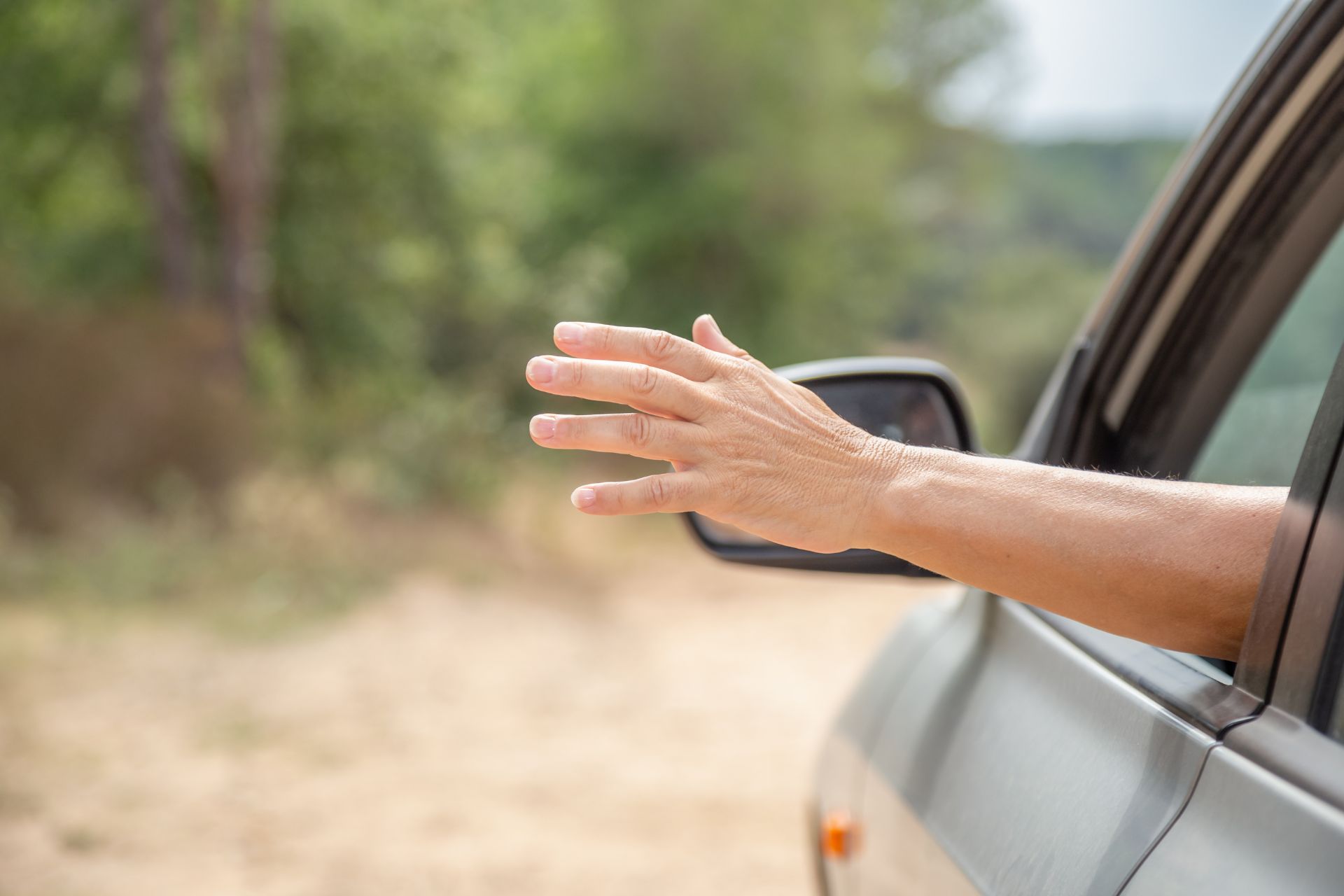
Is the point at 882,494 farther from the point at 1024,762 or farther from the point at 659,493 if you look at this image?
the point at 1024,762

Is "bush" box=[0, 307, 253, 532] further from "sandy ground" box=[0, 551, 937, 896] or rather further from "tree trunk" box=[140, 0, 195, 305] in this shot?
"sandy ground" box=[0, 551, 937, 896]

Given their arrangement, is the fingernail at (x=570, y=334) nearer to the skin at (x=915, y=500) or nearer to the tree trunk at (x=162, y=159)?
the skin at (x=915, y=500)

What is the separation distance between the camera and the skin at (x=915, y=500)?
1162 millimetres

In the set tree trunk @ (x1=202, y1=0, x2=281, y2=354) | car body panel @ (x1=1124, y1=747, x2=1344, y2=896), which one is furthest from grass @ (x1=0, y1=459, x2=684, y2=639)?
car body panel @ (x1=1124, y1=747, x2=1344, y2=896)

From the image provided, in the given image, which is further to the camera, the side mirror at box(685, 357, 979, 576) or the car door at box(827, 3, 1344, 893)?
the side mirror at box(685, 357, 979, 576)

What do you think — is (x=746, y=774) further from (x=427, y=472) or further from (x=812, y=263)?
(x=812, y=263)

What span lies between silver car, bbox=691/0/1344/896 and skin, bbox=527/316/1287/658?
0.26ft

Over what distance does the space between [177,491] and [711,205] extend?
7.67 meters

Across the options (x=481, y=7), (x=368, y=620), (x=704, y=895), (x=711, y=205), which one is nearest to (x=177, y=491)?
(x=368, y=620)

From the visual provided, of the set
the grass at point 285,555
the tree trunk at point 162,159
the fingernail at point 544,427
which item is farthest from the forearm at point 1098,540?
the tree trunk at point 162,159

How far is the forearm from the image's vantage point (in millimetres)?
1157

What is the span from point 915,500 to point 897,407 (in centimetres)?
69

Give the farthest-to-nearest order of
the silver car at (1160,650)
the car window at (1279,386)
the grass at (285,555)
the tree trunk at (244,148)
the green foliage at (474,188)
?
the green foliage at (474,188), the tree trunk at (244,148), the grass at (285,555), the car window at (1279,386), the silver car at (1160,650)

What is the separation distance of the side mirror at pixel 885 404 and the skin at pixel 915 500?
495 mm
